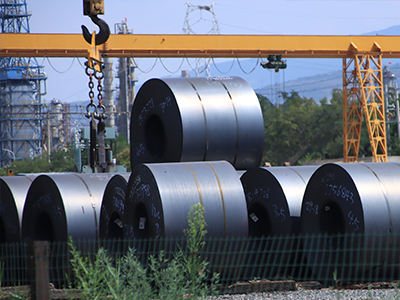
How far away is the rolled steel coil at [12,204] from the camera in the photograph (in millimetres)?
9750

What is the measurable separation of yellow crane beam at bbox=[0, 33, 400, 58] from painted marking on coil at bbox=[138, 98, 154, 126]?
16827 mm

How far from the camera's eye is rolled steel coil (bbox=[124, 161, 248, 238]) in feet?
22.4

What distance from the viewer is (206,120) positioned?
8867mm

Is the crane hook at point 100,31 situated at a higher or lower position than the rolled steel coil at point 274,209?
higher

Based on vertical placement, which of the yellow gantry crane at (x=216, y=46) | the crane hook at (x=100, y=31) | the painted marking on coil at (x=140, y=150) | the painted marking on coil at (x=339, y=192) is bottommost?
the painted marking on coil at (x=339, y=192)

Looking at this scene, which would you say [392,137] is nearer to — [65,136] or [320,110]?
[320,110]

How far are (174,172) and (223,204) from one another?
76cm

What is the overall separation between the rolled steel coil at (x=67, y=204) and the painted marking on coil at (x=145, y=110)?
4.79 feet

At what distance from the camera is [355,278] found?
6875mm

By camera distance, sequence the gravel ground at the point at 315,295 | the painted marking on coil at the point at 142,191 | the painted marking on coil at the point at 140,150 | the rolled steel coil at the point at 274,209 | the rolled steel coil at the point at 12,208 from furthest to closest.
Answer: the painted marking on coil at the point at 140,150 < the rolled steel coil at the point at 12,208 < the rolled steel coil at the point at 274,209 < the painted marking on coil at the point at 142,191 < the gravel ground at the point at 315,295

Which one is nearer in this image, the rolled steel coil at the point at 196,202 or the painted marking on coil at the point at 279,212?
the rolled steel coil at the point at 196,202

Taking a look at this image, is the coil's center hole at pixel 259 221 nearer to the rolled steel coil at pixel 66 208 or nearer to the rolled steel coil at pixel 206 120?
the rolled steel coil at pixel 206 120

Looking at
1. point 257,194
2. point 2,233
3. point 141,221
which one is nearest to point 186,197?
point 141,221

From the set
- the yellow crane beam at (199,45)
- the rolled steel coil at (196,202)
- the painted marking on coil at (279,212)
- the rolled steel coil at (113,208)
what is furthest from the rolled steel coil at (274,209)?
the yellow crane beam at (199,45)
